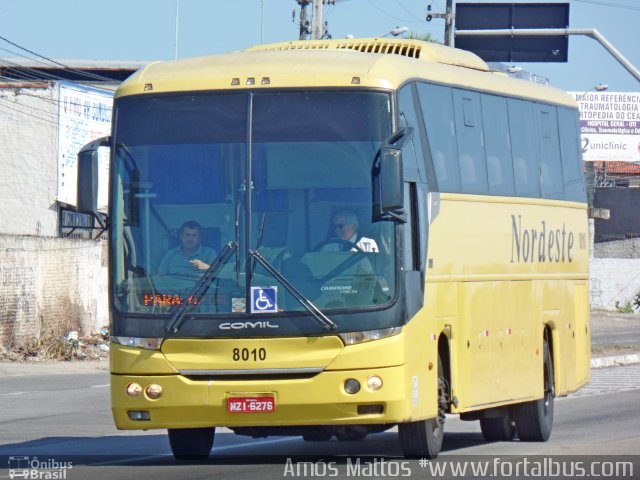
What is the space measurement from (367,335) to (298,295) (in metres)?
0.64

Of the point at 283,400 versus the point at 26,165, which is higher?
the point at 26,165

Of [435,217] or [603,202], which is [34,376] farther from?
[603,202]

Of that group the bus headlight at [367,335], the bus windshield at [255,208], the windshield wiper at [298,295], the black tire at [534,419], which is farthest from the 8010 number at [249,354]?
the black tire at [534,419]

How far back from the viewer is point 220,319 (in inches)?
446

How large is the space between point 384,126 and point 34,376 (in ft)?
62.2

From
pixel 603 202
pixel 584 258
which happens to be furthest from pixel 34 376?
pixel 603 202

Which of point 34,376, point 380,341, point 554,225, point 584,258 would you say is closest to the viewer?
point 380,341

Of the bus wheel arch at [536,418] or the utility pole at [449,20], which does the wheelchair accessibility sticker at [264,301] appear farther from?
the utility pole at [449,20]

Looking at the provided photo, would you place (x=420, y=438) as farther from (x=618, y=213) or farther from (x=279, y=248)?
(x=618, y=213)

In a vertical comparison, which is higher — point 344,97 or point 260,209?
point 344,97

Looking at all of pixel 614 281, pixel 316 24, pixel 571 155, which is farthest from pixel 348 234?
pixel 614 281

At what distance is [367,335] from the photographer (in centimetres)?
1130

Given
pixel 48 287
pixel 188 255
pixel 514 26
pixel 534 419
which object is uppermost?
pixel 514 26

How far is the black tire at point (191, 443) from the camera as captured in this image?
13.0 meters
